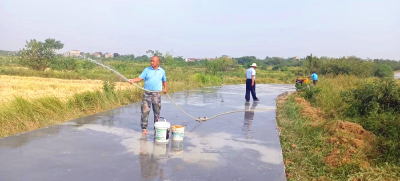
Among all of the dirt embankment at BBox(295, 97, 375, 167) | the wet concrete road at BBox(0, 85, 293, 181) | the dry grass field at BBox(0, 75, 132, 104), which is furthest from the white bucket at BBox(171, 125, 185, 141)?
the dry grass field at BBox(0, 75, 132, 104)

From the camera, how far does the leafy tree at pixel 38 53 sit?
30516 mm

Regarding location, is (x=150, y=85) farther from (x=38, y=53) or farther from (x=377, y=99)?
(x=38, y=53)

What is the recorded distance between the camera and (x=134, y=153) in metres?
5.16

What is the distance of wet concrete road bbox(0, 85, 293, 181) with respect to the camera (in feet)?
14.0

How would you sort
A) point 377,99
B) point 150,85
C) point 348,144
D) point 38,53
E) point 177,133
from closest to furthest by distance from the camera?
1. point 348,144
2. point 177,133
3. point 150,85
4. point 377,99
5. point 38,53

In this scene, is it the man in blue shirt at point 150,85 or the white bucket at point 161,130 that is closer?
the white bucket at point 161,130

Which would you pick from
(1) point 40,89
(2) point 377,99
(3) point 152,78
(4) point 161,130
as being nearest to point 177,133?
(4) point 161,130

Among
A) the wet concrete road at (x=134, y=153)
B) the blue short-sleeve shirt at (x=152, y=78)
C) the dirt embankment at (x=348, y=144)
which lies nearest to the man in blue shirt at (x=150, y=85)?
the blue short-sleeve shirt at (x=152, y=78)

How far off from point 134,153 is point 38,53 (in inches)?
1156

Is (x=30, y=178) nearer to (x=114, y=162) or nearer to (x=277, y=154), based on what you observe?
(x=114, y=162)

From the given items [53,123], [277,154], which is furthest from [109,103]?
[277,154]

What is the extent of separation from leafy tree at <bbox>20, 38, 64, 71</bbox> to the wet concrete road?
26.0 m

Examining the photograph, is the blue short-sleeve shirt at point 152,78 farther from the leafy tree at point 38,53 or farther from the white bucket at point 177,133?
the leafy tree at point 38,53

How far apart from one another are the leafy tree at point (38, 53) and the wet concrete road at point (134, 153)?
26.0 m
